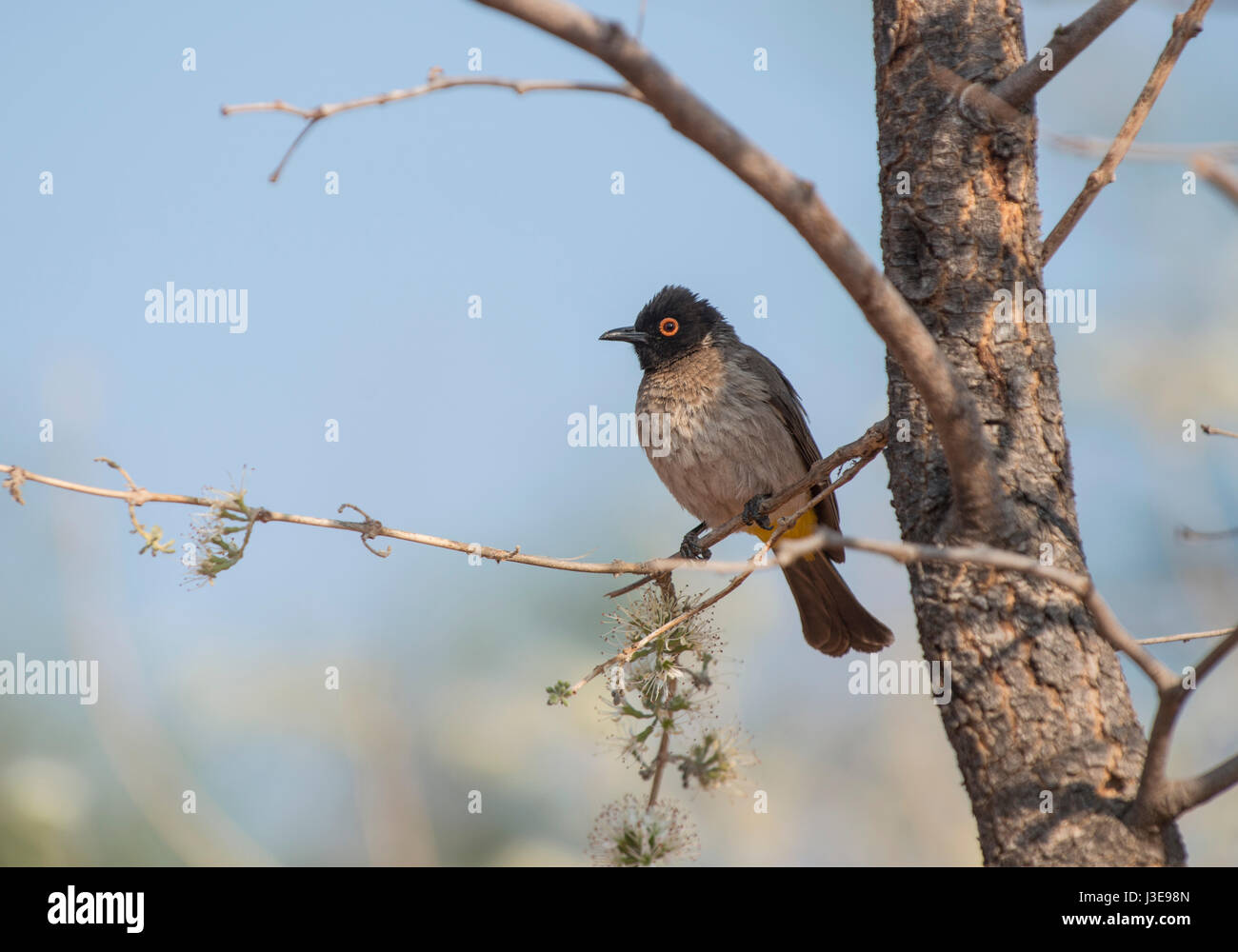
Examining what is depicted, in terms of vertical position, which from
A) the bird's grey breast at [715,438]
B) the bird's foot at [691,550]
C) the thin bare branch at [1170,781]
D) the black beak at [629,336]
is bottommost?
the thin bare branch at [1170,781]

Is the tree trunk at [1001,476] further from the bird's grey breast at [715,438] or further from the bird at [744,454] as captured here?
the bird's grey breast at [715,438]

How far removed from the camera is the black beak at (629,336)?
690 centimetres

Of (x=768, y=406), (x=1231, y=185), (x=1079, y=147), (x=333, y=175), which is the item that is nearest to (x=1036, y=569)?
(x=1079, y=147)

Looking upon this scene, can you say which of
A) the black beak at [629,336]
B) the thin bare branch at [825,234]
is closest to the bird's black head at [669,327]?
the black beak at [629,336]

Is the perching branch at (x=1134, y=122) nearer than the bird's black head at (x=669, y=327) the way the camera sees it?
Yes

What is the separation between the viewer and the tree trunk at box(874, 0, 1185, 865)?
8.75 feet

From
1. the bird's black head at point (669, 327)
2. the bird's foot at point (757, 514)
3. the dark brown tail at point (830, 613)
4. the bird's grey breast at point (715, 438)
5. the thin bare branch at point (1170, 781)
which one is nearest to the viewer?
the thin bare branch at point (1170, 781)

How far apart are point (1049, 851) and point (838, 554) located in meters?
3.17

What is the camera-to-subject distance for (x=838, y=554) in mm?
5746

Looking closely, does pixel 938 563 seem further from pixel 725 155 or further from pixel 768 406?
pixel 768 406

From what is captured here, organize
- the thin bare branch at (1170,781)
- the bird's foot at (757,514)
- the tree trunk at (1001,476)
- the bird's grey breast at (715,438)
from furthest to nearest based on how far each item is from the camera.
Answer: the bird's grey breast at (715,438) < the bird's foot at (757,514) < the tree trunk at (1001,476) < the thin bare branch at (1170,781)

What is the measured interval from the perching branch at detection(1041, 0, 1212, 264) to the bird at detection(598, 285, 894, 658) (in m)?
2.59

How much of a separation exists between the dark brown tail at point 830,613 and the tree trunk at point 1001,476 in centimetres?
270

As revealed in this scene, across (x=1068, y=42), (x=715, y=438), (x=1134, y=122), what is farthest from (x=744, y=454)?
(x=1068, y=42)
